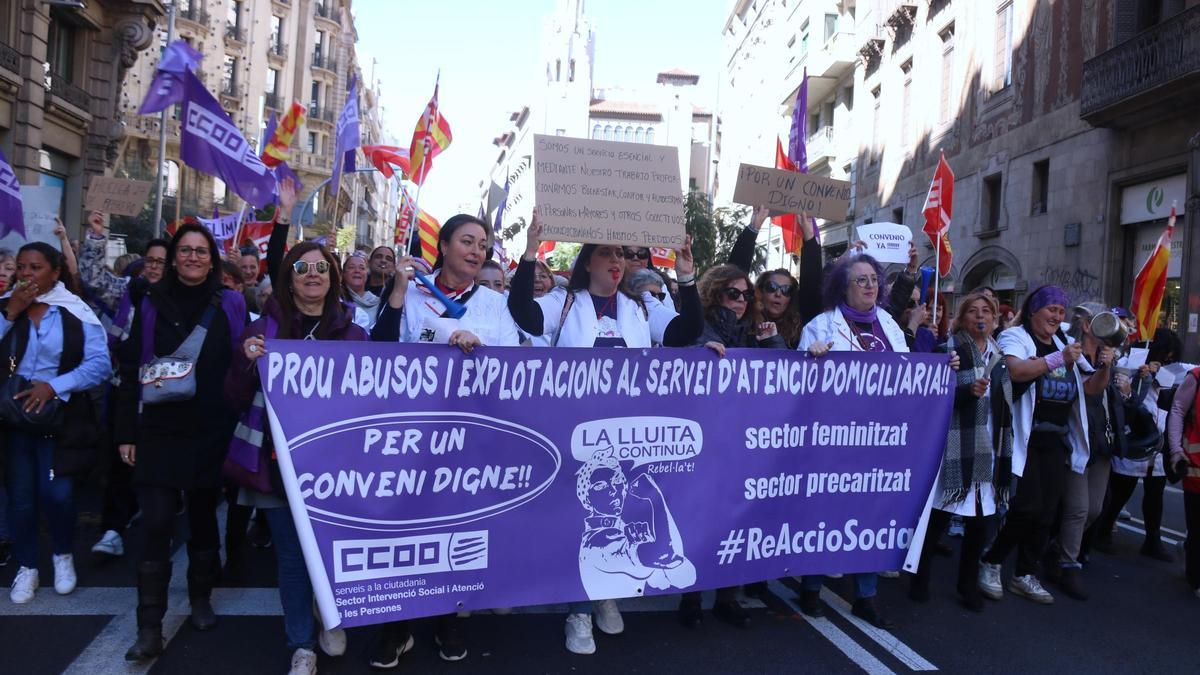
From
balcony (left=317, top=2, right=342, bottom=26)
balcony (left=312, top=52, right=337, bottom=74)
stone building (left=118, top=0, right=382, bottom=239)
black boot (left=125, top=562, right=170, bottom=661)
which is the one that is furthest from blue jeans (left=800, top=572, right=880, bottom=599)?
balcony (left=317, top=2, right=342, bottom=26)

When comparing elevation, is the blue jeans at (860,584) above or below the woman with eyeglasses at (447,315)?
below

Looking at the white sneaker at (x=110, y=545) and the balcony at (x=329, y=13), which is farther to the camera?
the balcony at (x=329, y=13)

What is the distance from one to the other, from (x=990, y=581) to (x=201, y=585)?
433 centimetres

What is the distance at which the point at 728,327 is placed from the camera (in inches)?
193

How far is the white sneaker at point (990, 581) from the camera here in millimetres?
5289

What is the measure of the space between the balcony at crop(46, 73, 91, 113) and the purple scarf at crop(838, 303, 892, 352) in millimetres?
18905

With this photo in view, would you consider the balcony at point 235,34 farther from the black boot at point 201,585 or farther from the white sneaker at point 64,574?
the black boot at point 201,585

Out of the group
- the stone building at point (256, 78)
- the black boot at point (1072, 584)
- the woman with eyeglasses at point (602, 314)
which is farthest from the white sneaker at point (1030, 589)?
the stone building at point (256, 78)

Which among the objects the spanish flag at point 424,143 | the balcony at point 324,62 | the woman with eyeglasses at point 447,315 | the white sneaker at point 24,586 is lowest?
the white sneaker at point 24,586

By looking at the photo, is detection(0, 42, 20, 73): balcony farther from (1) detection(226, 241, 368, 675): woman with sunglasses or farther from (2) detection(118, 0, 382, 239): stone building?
(1) detection(226, 241, 368, 675): woman with sunglasses

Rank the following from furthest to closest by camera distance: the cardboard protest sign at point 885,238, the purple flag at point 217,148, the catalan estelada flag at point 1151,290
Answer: the cardboard protest sign at point 885,238, the purple flag at point 217,148, the catalan estelada flag at point 1151,290

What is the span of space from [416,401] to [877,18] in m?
26.9

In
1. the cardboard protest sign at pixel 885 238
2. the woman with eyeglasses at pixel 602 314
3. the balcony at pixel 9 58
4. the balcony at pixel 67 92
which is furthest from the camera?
the balcony at pixel 67 92

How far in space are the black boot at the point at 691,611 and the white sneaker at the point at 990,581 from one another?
1.86 m
